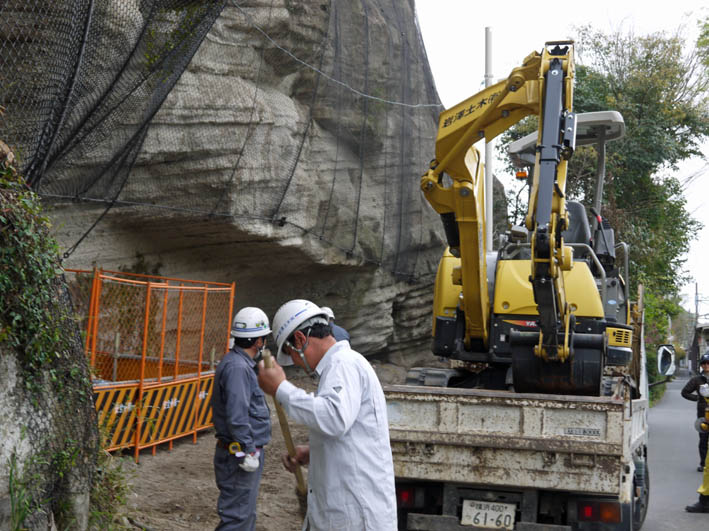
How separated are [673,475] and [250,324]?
357 inches

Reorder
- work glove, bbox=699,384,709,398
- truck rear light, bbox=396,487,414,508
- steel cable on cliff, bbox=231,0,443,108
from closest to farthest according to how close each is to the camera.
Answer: truck rear light, bbox=396,487,414,508, work glove, bbox=699,384,709,398, steel cable on cliff, bbox=231,0,443,108

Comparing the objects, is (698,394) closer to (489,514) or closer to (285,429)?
(489,514)

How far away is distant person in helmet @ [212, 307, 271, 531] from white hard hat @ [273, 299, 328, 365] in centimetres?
188

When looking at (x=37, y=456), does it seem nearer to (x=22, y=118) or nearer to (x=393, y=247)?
(x=22, y=118)

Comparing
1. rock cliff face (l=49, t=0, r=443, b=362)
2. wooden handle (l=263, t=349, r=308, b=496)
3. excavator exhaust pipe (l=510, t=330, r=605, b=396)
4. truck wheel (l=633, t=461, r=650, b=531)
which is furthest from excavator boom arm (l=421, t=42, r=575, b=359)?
rock cliff face (l=49, t=0, r=443, b=362)

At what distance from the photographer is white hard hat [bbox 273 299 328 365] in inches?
147

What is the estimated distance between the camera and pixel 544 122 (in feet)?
A: 23.1

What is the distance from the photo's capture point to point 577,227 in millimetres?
9430

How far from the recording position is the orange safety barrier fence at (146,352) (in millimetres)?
9402

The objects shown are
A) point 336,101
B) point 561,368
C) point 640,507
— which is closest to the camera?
point 561,368

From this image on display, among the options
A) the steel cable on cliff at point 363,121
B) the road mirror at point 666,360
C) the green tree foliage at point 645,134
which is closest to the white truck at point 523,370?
the road mirror at point 666,360

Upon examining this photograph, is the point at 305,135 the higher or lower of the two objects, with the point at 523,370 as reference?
higher

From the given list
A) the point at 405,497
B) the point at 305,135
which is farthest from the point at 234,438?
the point at 305,135

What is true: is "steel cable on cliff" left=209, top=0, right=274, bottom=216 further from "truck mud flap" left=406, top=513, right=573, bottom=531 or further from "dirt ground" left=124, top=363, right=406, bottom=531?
"truck mud flap" left=406, top=513, right=573, bottom=531
